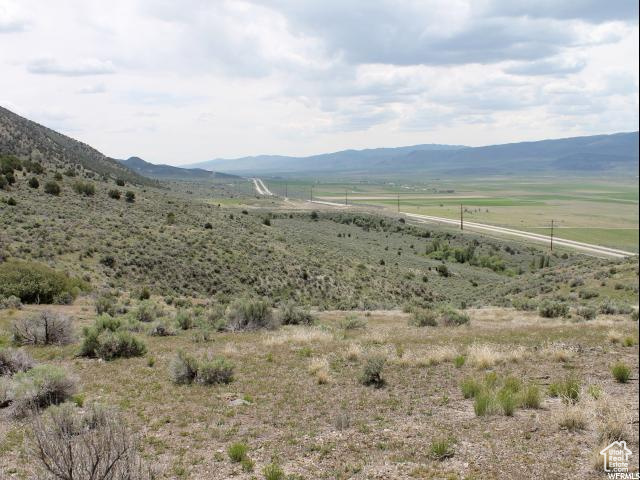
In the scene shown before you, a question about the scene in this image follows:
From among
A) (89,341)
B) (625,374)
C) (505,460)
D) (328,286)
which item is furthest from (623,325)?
(328,286)

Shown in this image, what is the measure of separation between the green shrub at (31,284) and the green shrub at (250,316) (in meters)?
8.86

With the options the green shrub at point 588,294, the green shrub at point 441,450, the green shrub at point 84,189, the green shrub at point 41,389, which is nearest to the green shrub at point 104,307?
the green shrub at point 41,389

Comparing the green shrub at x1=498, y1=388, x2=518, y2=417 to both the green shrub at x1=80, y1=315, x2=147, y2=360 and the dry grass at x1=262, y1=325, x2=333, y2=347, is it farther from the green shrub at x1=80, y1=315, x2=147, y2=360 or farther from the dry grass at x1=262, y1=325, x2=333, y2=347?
the green shrub at x1=80, y1=315, x2=147, y2=360

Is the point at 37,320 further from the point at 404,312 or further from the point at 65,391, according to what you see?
the point at 404,312

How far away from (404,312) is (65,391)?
60.3 feet

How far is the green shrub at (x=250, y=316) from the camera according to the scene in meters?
18.9

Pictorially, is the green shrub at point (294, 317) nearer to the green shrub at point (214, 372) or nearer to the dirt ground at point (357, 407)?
the dirt ground at point (357, 407)

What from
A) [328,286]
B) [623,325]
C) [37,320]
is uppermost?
[37,320]

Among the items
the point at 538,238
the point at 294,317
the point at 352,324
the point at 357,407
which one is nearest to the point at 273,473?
the point at 357,407

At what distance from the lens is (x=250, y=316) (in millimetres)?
19312

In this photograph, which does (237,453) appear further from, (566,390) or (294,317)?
(294,317)

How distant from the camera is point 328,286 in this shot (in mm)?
39344

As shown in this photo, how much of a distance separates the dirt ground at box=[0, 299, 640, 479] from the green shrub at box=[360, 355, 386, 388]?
0.87ft

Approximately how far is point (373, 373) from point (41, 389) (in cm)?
696
